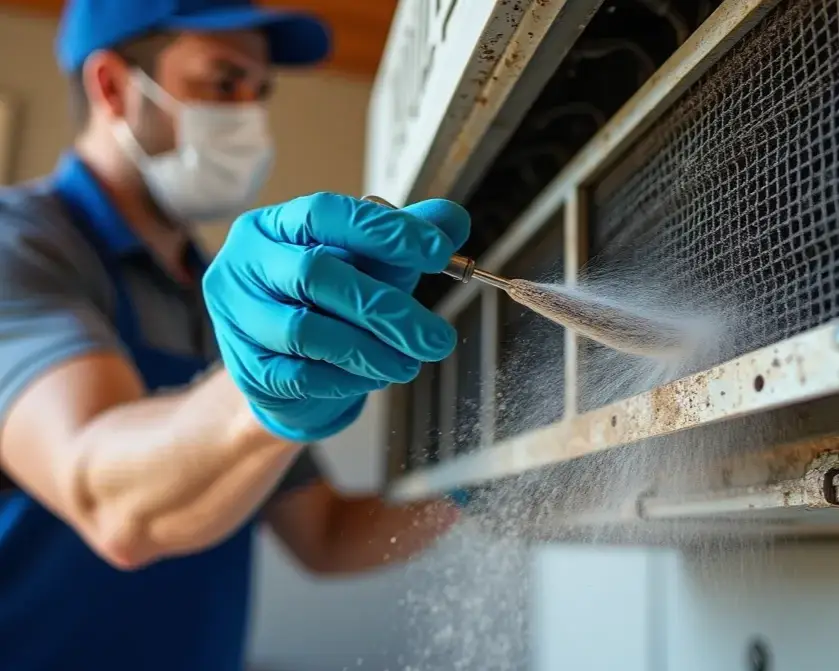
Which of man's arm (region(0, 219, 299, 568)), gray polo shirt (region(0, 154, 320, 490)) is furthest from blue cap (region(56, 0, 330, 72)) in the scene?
man's arm (region(0, 219, 299, 568))

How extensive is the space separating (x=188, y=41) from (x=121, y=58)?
0.36ft

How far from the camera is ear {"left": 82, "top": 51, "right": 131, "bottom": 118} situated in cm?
112

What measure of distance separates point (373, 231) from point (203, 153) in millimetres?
754

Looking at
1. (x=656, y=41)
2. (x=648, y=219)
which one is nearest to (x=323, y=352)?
(x=648, y=219)

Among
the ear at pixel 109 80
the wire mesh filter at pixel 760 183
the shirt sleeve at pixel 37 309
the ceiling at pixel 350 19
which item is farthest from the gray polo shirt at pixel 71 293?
the ceiling at pixel 350 19

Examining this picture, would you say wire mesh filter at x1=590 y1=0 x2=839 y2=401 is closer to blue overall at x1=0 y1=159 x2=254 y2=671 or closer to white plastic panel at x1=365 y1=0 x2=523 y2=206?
white plastic panel at x1=365 y1=0 x2=523 y2=206

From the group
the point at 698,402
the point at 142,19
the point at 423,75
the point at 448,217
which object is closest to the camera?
the point at 698,402

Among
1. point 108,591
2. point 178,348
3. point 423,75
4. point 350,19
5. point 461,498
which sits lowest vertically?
point 108,591

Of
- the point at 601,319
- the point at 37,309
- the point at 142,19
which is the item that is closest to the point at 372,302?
the point at 601,319

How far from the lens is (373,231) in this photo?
46cm

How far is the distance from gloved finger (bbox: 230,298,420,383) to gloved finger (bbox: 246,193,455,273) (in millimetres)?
50

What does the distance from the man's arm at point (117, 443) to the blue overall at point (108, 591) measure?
0.21m

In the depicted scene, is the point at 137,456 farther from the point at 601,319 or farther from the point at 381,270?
the point at 601,319

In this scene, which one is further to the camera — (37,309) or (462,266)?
(37,309)
